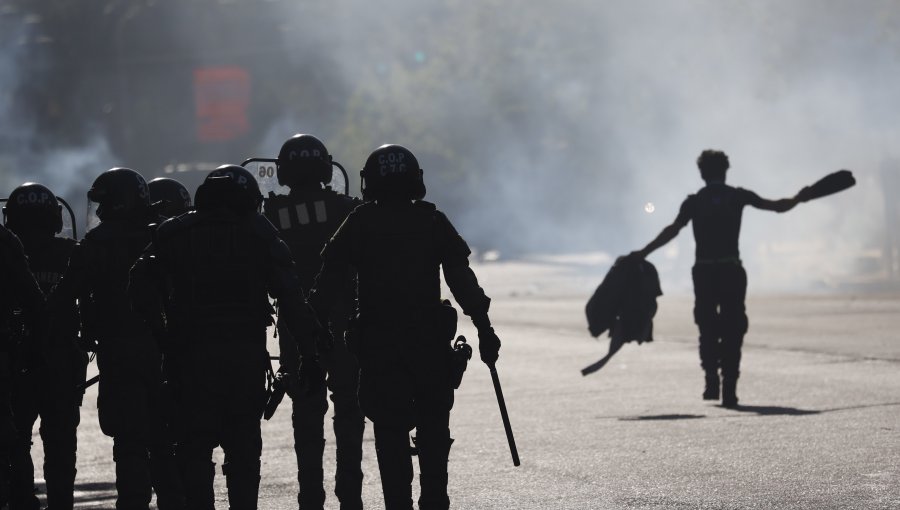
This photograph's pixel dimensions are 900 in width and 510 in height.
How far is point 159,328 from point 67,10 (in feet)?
267

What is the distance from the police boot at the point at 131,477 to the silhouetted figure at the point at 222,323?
38.4 inches

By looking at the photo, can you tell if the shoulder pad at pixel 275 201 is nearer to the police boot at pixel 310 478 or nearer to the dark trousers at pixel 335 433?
the dark trousers at pixel 335 433

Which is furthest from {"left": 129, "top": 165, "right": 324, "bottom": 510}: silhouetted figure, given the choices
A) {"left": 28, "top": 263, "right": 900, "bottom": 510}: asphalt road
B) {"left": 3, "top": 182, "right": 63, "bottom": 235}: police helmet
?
{"left": 28, "top": 263, "right": 900, "bottom": 510}: asphalt road

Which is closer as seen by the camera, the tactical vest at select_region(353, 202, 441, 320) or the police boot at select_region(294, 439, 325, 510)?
the tactical vest at select_region(353, 202, 441, 320)

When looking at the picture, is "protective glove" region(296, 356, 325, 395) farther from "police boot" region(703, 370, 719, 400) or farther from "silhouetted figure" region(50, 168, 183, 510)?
"police boot" region(703, 370, 719, 400)

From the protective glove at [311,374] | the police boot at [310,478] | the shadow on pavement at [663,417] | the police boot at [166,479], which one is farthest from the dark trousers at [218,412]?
the shadow on pavement at [663,417]

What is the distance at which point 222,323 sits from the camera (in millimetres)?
6078

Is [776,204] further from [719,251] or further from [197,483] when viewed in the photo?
[197,483]

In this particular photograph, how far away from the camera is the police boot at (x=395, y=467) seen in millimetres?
6352

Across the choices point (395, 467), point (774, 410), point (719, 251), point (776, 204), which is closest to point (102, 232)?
point (395, 467)

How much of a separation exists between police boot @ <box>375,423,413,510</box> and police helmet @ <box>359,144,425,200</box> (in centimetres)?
101

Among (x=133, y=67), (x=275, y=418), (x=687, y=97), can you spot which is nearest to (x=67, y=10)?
(x=133, y=67)

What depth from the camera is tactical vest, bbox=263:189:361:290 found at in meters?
7.53

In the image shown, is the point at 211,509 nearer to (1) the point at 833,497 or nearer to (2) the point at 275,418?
(1) the point at 833,497
